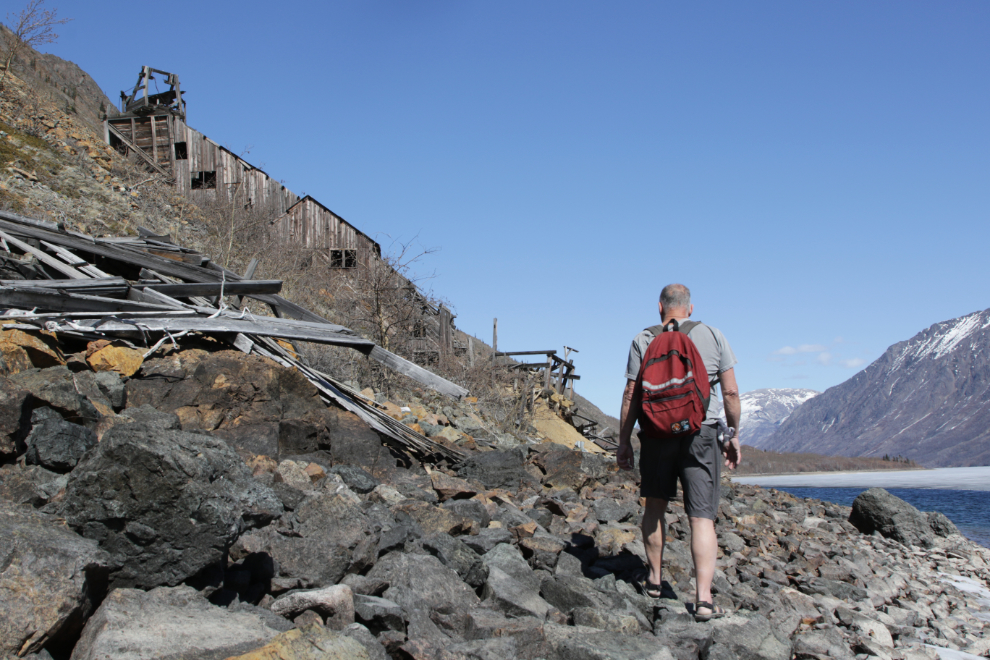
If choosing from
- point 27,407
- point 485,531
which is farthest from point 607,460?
point 27,407

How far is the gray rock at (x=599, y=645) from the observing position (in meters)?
2.68

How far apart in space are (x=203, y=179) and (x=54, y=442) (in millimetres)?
21536

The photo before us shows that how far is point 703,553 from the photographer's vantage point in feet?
11.4

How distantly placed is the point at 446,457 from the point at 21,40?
15.4m

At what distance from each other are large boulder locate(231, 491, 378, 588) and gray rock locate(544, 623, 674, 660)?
1.02m

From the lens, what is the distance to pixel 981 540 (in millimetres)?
14789

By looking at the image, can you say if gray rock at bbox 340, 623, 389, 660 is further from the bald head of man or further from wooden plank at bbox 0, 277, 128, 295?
wooden plank at bbox 0, 277, 128, 295

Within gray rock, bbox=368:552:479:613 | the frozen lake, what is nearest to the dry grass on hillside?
the frozen lake

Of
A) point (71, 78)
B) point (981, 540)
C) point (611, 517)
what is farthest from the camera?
point (71, 78)

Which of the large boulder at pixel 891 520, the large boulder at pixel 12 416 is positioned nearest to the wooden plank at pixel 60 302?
the large boulder at pixel 12 416

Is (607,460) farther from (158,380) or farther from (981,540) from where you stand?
(981,540)

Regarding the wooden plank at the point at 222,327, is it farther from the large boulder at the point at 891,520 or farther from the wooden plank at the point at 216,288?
the large boulder at the point at 891,520

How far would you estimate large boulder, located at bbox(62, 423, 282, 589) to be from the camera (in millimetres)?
2551

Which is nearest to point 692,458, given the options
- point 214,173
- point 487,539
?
point 487,539
